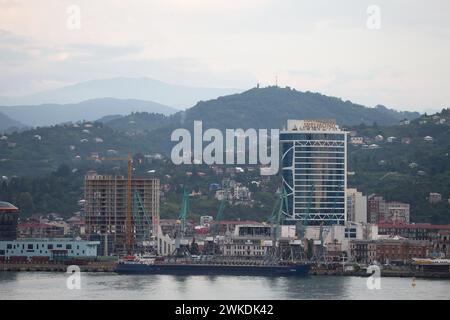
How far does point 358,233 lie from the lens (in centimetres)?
4744

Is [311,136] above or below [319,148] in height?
above

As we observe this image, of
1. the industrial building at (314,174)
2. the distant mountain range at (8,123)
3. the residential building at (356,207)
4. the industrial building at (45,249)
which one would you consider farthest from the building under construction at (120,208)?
the distant mountain range at (8,123)

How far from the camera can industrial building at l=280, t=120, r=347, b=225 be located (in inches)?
1959

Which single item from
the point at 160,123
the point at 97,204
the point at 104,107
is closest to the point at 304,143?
the point at 97,204

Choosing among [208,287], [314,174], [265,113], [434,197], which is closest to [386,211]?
[434,197]

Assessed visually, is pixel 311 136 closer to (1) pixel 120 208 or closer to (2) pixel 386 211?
(2) pixel 386 211

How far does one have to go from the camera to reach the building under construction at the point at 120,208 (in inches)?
1955

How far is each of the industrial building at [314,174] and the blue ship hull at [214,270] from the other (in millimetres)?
7967

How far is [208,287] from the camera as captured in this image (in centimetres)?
3416

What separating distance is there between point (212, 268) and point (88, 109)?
3719 inches

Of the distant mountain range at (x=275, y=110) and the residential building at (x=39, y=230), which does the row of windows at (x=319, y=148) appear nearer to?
the residential building at (x=39, y=230)

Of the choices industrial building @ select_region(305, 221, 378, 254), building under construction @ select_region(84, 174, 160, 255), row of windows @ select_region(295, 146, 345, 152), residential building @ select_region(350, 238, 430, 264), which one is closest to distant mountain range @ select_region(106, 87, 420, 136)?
building under construction @ select_region(84, 174, 160, 255)

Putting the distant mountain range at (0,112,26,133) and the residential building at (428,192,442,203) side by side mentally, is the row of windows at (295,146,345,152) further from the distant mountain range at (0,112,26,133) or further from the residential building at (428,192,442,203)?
the distant mountain range at (0,112,26,133)

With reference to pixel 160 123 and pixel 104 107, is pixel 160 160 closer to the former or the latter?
pixel 160 123
